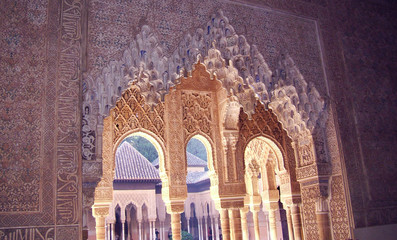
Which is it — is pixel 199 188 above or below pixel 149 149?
below

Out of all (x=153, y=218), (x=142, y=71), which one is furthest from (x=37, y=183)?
(x=153, y=218)

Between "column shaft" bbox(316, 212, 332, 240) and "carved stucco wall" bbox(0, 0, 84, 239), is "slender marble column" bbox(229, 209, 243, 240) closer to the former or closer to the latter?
"column shaft" bbox(316, 212, 332, 240)

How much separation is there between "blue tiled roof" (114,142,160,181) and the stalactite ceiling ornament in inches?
317

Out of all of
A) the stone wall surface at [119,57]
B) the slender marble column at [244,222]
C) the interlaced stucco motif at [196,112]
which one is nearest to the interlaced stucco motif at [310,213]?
the stone wall surface at [119,57]

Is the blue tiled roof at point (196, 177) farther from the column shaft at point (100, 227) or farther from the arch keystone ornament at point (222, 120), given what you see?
the column shaft at point (100, 227)

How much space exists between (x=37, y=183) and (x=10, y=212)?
395 millimetres

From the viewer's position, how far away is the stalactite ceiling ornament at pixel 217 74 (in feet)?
16.6

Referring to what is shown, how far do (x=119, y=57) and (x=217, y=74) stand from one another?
5.77ft

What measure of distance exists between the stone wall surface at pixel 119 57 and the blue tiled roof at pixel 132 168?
8.94 meters

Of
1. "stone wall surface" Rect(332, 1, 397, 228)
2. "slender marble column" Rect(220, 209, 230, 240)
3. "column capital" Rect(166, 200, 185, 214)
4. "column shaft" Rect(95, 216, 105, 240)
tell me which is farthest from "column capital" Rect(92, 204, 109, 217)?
"stone wall surface" Rect(332, 1, 397, 228)

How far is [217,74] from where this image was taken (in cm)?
632

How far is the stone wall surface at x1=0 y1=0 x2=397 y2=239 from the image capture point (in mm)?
4355

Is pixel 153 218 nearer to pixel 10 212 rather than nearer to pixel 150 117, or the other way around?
pixel 150 117

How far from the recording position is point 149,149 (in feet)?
99.2
